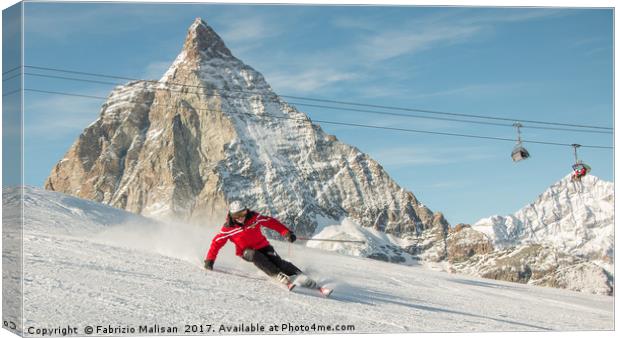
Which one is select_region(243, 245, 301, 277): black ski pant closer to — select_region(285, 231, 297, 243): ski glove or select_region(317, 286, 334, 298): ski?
select_region(317, 286, 334, 298): ski

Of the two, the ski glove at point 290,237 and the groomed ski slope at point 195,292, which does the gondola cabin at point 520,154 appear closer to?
the groomed ski slope at point 195,292

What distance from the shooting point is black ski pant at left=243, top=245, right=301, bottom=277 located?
11742 mm

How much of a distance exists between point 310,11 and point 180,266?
203 inches

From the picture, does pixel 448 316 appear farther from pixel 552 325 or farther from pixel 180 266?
pixel 180 266

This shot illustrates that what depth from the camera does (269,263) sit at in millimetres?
11781

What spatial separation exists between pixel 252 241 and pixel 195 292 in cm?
162

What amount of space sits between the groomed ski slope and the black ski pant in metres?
0.23

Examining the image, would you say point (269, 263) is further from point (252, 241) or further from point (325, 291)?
point (325, 291)

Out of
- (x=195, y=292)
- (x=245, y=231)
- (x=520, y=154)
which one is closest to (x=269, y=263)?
(x=245, y=231)

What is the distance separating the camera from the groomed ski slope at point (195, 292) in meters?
9.97

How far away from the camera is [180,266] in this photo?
12.2 m

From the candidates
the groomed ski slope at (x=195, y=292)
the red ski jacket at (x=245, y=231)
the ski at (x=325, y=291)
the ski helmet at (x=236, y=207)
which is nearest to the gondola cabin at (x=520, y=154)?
the groomed ski slope at (x=195, y=292)

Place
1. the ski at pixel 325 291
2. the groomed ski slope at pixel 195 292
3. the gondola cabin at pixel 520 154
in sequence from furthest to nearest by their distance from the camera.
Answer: the gondola cabin at pixel 520 154, the ski at pixel 325 291, the groomed ski slope at pixel 195 292

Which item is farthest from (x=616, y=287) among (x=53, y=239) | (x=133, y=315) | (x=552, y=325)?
(x=53, y=239)
